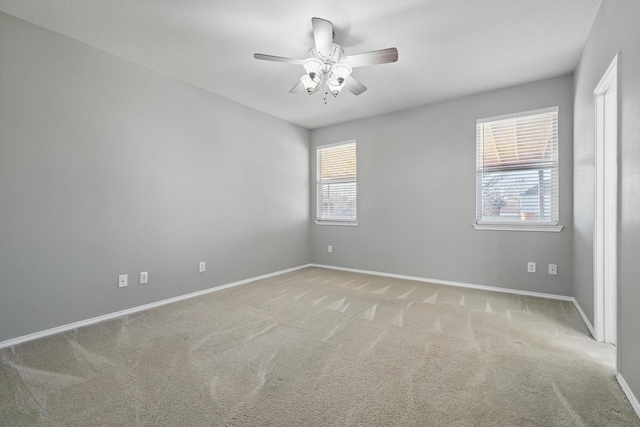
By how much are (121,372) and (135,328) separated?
0.81 meters

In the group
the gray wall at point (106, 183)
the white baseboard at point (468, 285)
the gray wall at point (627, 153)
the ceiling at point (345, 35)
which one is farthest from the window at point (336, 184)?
the gray wall at point (627, 153)

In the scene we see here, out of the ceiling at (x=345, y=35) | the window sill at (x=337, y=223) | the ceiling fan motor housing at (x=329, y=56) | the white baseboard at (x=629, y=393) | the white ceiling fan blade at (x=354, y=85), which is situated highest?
the ceiling at (x=345, y=35)

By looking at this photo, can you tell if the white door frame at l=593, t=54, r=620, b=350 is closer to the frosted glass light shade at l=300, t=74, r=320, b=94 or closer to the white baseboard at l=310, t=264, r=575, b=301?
the white baseboard at l=310, t=264, r=575, b=301

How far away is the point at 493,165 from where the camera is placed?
3.83 meters

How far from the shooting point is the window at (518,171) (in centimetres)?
350

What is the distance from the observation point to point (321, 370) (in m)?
1.94

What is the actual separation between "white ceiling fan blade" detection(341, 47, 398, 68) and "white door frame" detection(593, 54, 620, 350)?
1604 millimetres

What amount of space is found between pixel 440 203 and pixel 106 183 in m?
4.10

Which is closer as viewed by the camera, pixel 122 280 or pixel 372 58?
pixel 372 58

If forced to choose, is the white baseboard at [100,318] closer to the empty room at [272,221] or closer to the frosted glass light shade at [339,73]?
the empty room at [272,221]

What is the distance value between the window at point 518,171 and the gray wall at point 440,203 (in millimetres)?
91

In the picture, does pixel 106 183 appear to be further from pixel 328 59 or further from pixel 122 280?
pixel 328 59

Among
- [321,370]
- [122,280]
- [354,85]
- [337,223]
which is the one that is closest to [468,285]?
[337,223]

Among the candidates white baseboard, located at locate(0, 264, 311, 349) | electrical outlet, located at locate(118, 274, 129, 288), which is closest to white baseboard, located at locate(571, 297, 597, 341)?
white baseboard, located at locate(0, 264, 311, 349)
